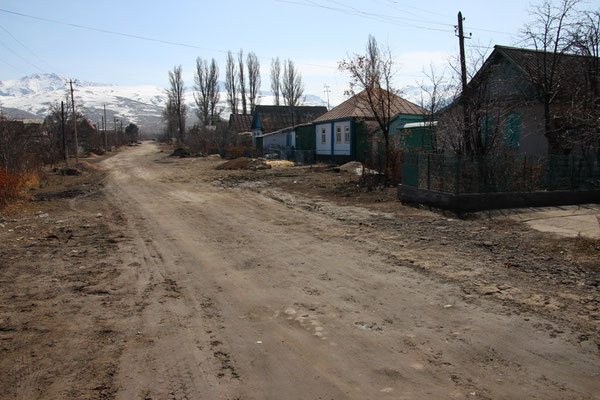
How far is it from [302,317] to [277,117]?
4851 centimetres

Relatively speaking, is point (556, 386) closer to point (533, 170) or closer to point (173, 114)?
point (533, 170)

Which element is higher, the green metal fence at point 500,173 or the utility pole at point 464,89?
the utility pole at point 464,89

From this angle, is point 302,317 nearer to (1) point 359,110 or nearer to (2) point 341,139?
(1) point 359,110

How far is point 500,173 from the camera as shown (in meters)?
11.0

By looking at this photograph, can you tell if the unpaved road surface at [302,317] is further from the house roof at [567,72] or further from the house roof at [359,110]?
the house roof at [359,110]

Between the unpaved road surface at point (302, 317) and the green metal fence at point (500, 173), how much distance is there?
2103 millimetres

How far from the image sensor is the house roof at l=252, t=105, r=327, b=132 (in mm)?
50781

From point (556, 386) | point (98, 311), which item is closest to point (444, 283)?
point (556, 386)

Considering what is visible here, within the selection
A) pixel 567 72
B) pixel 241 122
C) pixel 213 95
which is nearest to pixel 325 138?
pixel 567 72

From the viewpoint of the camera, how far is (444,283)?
18.7ft

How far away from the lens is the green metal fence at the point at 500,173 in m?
10.8

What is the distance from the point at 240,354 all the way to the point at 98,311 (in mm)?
2032

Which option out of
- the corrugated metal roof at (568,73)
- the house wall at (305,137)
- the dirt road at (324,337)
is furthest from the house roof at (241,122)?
the dirt road at (324,337)

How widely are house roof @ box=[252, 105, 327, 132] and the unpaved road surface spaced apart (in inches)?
1684
